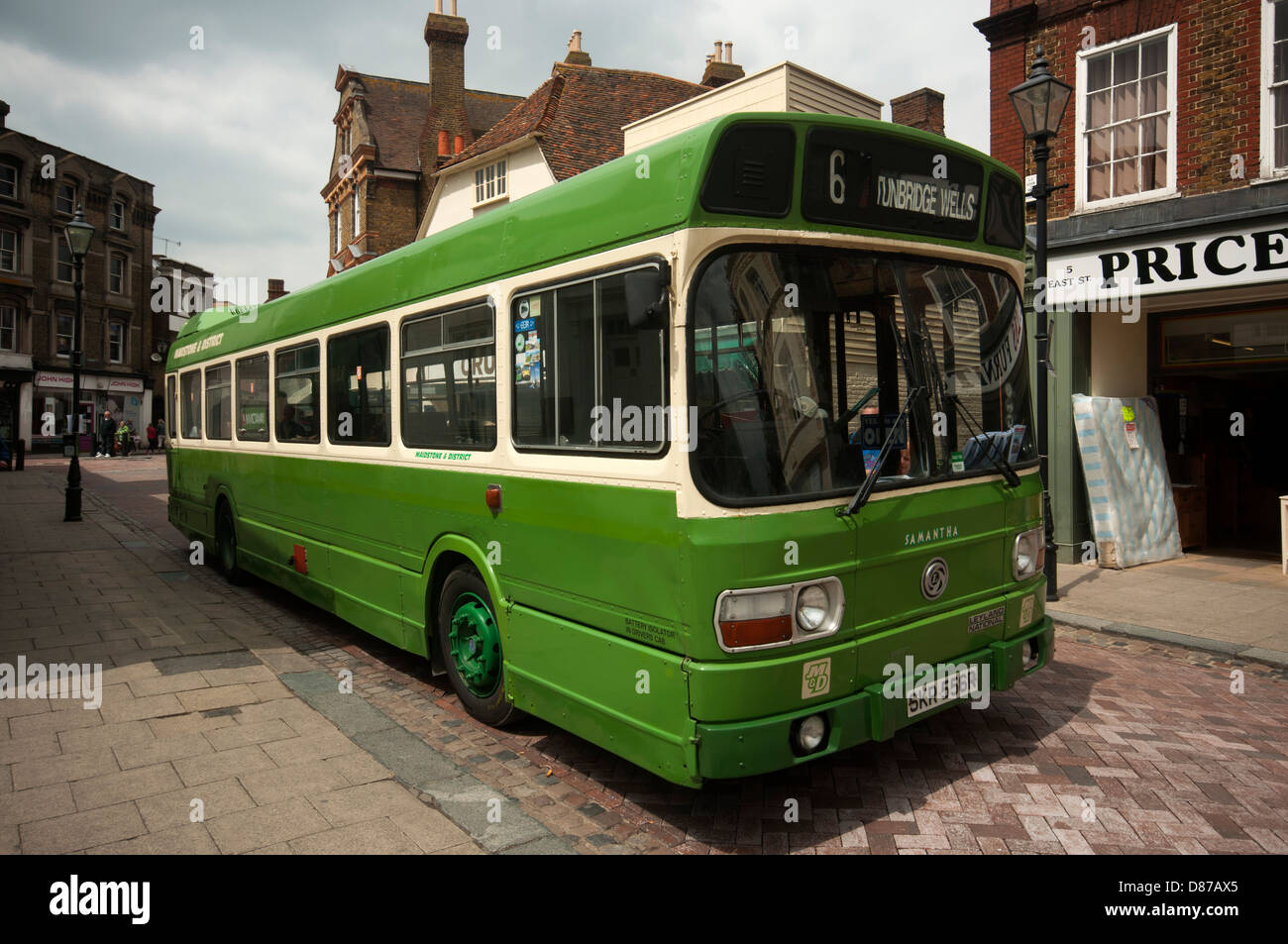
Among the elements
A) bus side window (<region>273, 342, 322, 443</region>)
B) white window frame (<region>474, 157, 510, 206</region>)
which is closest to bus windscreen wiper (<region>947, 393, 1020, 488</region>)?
bus side window (<region>273, 342, 322, 443</region>)

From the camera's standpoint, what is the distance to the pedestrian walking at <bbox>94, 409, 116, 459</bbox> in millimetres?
38175

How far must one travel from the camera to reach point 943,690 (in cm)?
413

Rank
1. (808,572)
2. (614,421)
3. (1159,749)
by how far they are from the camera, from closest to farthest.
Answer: (808,572) → (614,421) → (1159,749)

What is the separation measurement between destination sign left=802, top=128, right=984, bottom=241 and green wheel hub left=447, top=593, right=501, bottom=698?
114 inches

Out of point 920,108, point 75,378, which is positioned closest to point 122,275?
point 75,378

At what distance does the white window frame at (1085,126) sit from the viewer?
10109mm

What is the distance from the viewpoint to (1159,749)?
15.8ft

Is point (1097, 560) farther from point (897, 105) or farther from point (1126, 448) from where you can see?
point (897, 105)

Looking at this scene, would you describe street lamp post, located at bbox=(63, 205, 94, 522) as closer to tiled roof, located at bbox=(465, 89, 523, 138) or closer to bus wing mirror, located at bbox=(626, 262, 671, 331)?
bus wing mirror, located at bbox=(626, 262, 671, 331)

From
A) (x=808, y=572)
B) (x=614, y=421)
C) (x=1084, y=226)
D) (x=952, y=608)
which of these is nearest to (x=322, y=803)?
(x=614, y=421)

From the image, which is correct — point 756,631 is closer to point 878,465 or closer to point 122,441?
point 878,465

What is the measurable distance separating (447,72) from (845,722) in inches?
1302

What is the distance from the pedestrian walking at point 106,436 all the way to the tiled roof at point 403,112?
17158 mm
